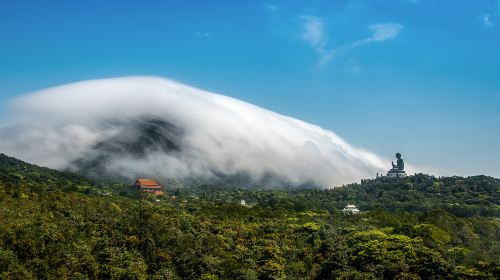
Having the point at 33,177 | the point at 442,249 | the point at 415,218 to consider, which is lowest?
the point at 442,249

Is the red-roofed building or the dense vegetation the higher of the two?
the red-roofed building

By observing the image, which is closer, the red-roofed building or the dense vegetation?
the dense vegetation

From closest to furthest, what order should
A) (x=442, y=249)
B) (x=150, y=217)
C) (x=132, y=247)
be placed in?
(x=132, y=247)
(x=150, y=217)
(x=442, y=249)

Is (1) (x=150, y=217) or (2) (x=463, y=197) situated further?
(2) (x=463, y=197)

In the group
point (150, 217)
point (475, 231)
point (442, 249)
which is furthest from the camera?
point (475, 231)

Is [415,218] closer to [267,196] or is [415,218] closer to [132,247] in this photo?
[132,247]

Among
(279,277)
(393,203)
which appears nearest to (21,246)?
(279,277)

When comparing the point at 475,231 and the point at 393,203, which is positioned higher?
the point at 393,203

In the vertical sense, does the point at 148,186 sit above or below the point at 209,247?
above

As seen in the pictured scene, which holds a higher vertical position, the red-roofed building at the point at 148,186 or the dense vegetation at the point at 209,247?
the red-roofed building at the point at 148,186

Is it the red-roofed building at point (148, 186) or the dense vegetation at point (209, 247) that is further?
the red-roofed building at point (148, 186)

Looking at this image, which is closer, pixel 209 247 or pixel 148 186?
pixel 209 247
